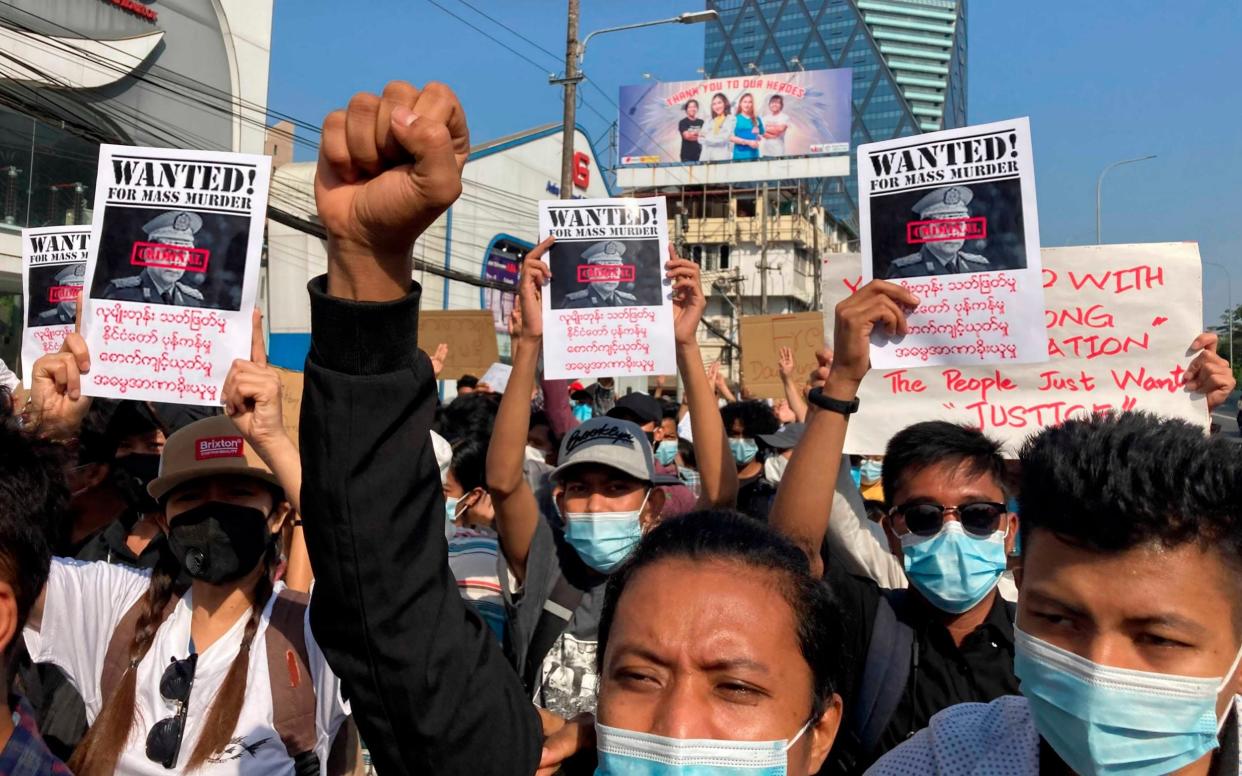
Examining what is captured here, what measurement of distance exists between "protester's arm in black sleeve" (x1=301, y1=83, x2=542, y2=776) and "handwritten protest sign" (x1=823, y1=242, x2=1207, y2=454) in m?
2.35

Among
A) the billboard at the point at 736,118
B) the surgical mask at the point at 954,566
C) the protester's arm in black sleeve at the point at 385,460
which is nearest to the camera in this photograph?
the protester's arm in black sleeve at the point at 385,460

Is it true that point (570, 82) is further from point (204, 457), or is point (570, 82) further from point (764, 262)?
point (764, 262)

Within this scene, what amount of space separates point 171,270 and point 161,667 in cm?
149

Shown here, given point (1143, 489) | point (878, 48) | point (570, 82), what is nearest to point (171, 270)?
point (1143, 489)

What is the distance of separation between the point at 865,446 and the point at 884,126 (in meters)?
178

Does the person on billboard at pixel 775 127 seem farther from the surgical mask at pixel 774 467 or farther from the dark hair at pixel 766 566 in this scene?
the dark hair at pixel 766 566

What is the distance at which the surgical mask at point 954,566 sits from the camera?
9.32 ft

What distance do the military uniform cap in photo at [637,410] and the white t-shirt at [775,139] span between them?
40.6 m

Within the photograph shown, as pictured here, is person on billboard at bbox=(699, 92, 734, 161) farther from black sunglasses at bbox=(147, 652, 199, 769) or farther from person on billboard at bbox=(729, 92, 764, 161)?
black sunglasses at bbox=(147, 652, 199, 769)

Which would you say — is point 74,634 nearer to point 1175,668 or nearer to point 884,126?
point 1175,668

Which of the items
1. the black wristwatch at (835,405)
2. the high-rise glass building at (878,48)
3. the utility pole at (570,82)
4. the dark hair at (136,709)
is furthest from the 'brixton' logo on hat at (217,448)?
the high-rise glass building at (878,48)

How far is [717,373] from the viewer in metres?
8.98

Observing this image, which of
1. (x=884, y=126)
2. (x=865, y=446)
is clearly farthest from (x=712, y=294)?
(x=884, y=126)

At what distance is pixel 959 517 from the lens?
3.00m
